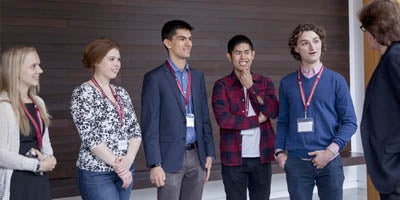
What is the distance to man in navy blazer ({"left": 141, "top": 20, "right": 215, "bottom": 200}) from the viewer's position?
11.4 feet

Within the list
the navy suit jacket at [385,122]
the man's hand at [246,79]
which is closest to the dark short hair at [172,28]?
the man's hand at [246,79]

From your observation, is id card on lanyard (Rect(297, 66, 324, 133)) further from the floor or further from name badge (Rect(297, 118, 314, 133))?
the floor

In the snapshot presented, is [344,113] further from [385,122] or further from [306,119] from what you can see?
[385,122]

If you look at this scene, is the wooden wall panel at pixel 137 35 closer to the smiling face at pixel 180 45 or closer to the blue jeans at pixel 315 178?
the smiling face at pixel 180 45

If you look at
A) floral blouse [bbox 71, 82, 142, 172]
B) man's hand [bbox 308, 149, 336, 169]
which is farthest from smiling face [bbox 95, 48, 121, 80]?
man's hand [bbox 308, 149, 336, 169]

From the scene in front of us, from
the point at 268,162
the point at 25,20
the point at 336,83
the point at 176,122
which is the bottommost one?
the point at 268,162

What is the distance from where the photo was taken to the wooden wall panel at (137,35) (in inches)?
193

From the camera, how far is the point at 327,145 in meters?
3.38

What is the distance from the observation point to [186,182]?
3639 millimetres

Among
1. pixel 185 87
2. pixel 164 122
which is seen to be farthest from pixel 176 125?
pixel 185 87

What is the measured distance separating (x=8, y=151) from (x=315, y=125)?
1.91 m

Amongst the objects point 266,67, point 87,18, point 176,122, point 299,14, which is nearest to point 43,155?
point 176,122

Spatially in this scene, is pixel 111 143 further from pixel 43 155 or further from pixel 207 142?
pixel 207 142

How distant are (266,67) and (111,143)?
11.3 ft
